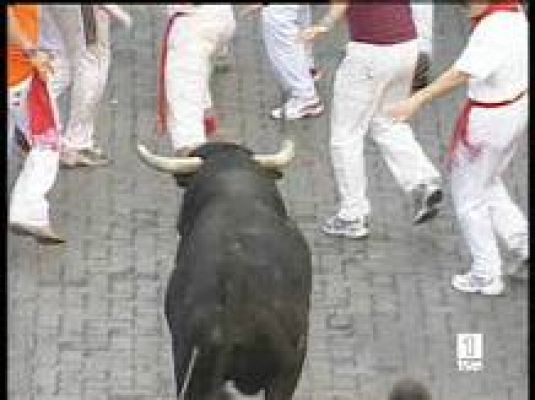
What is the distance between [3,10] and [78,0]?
80 centimetres

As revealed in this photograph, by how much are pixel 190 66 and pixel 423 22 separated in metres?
1.83

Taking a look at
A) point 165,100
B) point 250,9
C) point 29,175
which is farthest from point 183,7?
point 29,175

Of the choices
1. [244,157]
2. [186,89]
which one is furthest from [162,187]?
[244,157]

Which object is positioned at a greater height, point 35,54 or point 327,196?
point 35,54

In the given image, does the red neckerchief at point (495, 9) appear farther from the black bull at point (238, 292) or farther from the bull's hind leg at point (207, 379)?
the bull's hind leg at point (207, 379)

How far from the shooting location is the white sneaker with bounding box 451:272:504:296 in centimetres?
1070

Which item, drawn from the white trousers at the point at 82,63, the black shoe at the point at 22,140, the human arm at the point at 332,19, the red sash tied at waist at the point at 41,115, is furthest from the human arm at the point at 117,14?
the human arm at the point at 332,19

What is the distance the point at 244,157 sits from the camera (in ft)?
31.3

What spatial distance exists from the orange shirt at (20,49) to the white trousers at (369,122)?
1.78m

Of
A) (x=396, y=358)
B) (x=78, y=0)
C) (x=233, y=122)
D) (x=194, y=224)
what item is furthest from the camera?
(x=233, y=122)

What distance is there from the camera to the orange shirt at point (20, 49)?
1056 centimetres

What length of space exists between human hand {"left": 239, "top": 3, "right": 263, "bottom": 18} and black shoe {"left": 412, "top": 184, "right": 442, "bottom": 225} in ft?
5.51

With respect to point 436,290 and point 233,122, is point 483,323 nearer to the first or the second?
point 436,290

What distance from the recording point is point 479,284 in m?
10.7
